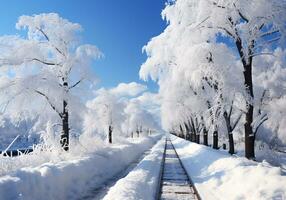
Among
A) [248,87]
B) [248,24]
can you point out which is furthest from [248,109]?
[248,24]

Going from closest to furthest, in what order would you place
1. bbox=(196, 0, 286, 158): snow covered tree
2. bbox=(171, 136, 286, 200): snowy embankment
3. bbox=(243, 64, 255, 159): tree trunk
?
bbox=(171, 136, 286, 200): snowy embankment, bbox=(196, 0, 286, 158): snow covered tree, bbox=(243, 64, 255, 159): tree trunk

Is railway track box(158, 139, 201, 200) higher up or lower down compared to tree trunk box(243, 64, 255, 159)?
lower down

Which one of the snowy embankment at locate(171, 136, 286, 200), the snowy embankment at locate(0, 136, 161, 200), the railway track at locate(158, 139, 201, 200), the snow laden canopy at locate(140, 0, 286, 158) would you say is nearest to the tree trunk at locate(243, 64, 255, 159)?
the snow laden canopy at locate(140, 0, 286, 158)

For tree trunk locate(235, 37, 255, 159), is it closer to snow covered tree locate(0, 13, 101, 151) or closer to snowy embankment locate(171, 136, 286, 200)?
snowy embankment locate(171, 136, 286, 200)

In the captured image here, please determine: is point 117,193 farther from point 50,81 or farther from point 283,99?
point 283,99

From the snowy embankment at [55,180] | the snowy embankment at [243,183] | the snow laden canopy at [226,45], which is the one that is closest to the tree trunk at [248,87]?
the snow laden canopy at [226,45]

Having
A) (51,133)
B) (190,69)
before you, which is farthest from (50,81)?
(190,69)

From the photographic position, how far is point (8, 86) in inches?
837

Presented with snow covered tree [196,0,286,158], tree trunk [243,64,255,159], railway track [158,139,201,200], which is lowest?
railway track [158,139,201,200]

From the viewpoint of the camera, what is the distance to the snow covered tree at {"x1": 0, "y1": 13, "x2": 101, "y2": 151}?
22.2 metres

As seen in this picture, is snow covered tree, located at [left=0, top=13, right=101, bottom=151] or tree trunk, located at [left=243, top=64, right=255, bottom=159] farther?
snow covered tree, located at [left=0, top=13, right=101, bottom=151]

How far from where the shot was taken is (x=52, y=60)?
23.7 meters

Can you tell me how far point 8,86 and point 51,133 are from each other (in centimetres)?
488

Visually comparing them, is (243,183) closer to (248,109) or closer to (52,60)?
(248,109)
